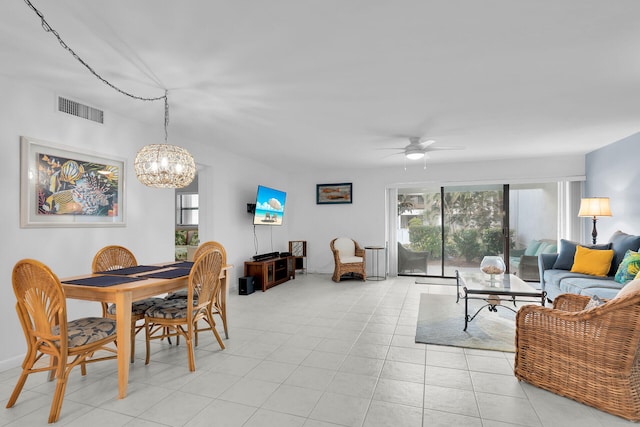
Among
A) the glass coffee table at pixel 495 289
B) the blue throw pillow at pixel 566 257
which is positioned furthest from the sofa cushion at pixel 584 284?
the blue throw pillow at pixel 566 257

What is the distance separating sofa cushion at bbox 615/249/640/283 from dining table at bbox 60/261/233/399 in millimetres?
4402

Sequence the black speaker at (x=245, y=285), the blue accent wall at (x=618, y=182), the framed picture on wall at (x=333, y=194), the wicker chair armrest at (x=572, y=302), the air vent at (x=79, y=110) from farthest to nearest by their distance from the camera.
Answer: the framed picture on wall at (x=333, y=194) < the black speaker at (x=245, y=285) < the blue accent wall at (x=618, y=182) < the air vent at (x=79, y=110) < the wicker chair armrest at (x=572, y=302)

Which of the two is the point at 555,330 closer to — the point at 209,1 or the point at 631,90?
the point at 631,90

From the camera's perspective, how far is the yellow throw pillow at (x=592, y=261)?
3922 mm

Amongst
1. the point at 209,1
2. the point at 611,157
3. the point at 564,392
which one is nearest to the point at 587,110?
the point at 611,157

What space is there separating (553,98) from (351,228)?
450 centimetres

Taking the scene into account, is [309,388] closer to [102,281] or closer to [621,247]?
[102,281]

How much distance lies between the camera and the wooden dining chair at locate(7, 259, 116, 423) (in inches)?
75.4

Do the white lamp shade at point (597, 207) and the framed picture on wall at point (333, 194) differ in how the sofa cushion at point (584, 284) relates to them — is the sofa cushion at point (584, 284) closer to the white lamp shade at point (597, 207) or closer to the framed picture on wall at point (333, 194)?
the white lamp shade at point (597, 207)

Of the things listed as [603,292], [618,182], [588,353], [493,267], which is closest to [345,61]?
[588,353]

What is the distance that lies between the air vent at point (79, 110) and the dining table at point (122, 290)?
1559 mm

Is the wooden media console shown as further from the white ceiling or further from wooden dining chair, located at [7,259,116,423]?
wooden dining chair, located at [7,259,116,423]

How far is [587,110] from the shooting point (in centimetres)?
342

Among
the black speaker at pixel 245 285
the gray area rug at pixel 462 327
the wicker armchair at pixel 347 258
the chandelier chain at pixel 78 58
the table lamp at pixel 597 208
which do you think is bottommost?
the gray area rug at pixel 462 327
